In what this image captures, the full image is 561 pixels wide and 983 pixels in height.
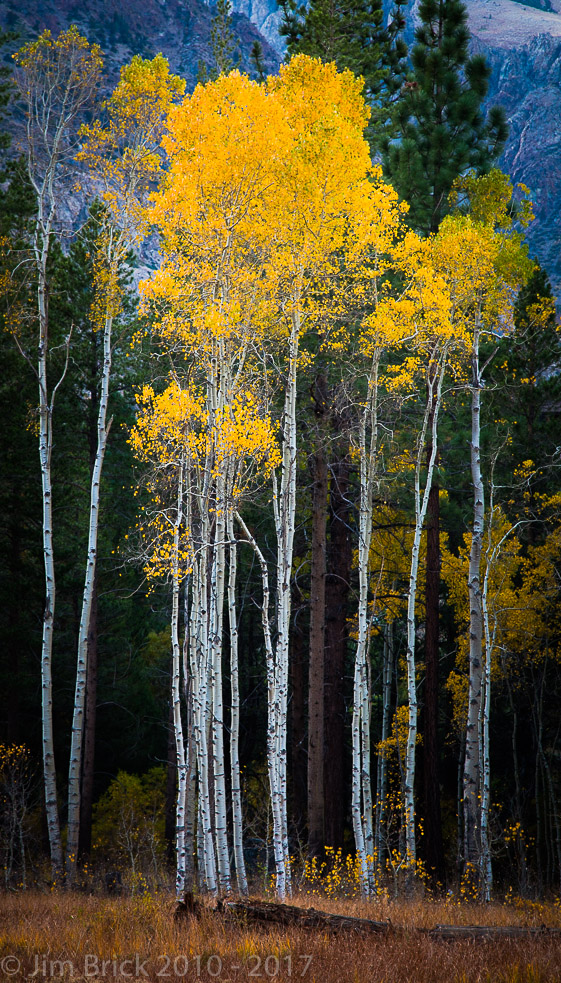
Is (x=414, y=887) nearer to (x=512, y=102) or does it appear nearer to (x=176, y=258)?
(x=176, y=258)

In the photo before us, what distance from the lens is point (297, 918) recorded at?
5.49 metres

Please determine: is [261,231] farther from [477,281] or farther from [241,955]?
[241,955]

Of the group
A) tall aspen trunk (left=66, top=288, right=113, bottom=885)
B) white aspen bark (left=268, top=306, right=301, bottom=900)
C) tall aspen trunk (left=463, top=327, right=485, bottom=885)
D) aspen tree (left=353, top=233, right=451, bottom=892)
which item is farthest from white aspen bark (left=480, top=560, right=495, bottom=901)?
tall aspen trunk (left=66, top=288, right=113, bottom=885)

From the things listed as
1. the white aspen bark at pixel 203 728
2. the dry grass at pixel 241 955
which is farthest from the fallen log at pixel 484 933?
the white aspen bark at pixel 203 728

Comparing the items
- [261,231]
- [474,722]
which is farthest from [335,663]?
[261,231]

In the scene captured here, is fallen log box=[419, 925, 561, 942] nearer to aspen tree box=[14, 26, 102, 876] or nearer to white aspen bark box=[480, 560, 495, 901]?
white aspen bark box=[480, 560, 495, 901]

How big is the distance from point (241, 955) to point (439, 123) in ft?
45.2

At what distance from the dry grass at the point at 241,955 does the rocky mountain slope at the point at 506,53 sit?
108674 mm

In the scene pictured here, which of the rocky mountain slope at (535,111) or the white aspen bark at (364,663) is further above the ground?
the rocky mountain slope at (535,111)

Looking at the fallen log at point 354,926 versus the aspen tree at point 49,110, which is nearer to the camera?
the fallen log at point 354,926

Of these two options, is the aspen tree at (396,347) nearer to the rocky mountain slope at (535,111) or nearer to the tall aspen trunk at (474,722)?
the tall aspen trunk at (474,722)

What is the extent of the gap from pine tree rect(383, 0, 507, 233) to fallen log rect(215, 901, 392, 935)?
11729 millimetres

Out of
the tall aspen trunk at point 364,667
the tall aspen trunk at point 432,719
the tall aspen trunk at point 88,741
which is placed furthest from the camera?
the tall aspen trunk at point 88,741

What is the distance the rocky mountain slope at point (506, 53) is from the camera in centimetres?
12641
